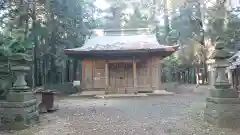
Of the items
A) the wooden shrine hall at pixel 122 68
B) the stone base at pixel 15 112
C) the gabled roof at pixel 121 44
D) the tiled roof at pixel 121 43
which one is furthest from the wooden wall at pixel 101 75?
the stone base at pixel 15 112

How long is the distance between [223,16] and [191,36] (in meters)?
4.80

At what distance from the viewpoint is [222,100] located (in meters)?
6.56

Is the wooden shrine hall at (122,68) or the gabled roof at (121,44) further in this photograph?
the wooden shrine hall at (122,68)

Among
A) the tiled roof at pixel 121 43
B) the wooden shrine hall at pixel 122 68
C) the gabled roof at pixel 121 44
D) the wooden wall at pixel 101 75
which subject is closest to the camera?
the gabled roof at pixel 121 44

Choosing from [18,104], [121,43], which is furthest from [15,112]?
[121,43]

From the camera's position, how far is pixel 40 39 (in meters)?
21.0

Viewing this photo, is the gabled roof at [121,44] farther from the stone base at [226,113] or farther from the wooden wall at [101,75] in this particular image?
the stone base at [226,113]

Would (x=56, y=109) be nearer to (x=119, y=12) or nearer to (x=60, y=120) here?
(x=60, y=120)

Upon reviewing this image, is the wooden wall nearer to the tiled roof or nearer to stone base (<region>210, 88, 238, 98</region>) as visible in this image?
the tiled roof

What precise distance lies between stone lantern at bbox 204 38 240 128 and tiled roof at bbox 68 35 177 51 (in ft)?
32.1

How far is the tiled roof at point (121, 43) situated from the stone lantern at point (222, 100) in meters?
9.77

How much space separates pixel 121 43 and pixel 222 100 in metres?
12.7

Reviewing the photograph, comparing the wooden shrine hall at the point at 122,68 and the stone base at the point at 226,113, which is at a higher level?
the wooden shrine hall at the point at 122,68

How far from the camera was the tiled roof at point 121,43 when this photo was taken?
1738 centimetres
